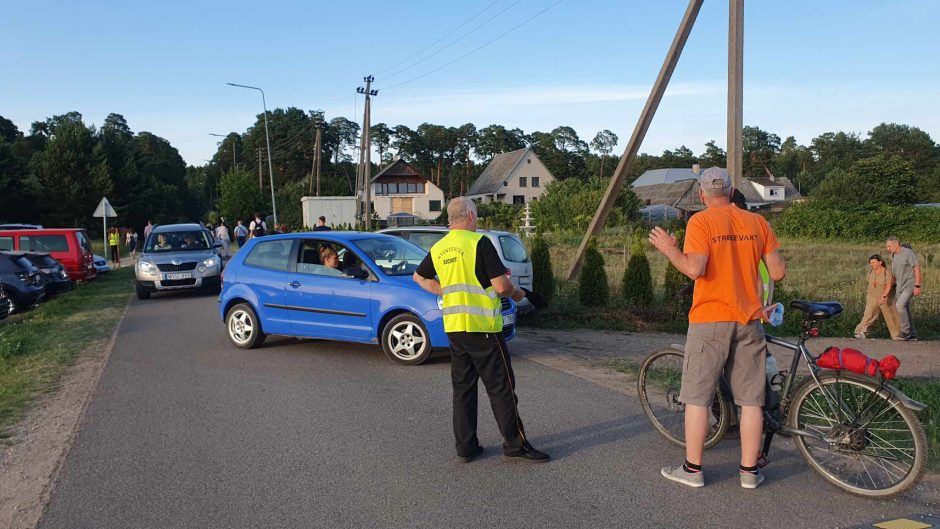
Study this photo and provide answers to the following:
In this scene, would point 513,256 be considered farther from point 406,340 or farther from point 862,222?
point 862,222

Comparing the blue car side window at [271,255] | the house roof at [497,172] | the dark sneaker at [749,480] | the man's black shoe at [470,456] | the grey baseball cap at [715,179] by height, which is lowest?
the man's black shoe at [470,456]

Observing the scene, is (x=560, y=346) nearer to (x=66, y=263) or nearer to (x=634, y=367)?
(x=634, y=367)

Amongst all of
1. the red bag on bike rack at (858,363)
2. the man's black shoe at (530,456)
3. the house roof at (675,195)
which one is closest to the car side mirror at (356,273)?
the man's black shoe at (530,456)

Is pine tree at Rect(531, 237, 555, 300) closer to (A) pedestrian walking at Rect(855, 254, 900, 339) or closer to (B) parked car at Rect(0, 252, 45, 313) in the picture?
(A) pedestrian walking at Rect(855, 254, 900, 339)

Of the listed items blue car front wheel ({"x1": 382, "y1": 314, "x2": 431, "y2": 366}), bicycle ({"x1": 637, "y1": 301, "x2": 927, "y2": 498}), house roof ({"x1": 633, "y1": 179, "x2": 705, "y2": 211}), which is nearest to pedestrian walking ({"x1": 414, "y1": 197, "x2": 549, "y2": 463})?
bicycle ({"x1": 637, "y1": 301, "x2": 927, "y2": 498})

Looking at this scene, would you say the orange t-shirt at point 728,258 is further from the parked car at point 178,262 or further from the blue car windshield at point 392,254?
the parked car at point 178,262

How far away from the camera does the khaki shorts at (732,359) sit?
4574mm

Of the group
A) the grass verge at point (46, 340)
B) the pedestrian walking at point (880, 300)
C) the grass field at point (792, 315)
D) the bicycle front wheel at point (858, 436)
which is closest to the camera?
the bicycle front wheel at point (858, 436)

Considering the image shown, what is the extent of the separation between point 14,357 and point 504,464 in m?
7.74

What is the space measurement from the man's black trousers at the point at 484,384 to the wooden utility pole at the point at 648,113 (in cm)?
999

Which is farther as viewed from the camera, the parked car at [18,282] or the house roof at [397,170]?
the house roof at [397,170]

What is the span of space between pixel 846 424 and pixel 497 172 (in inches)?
3210

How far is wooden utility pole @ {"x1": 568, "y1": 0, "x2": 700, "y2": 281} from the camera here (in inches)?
555

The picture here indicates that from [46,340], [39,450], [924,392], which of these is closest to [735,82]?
[924,392]
